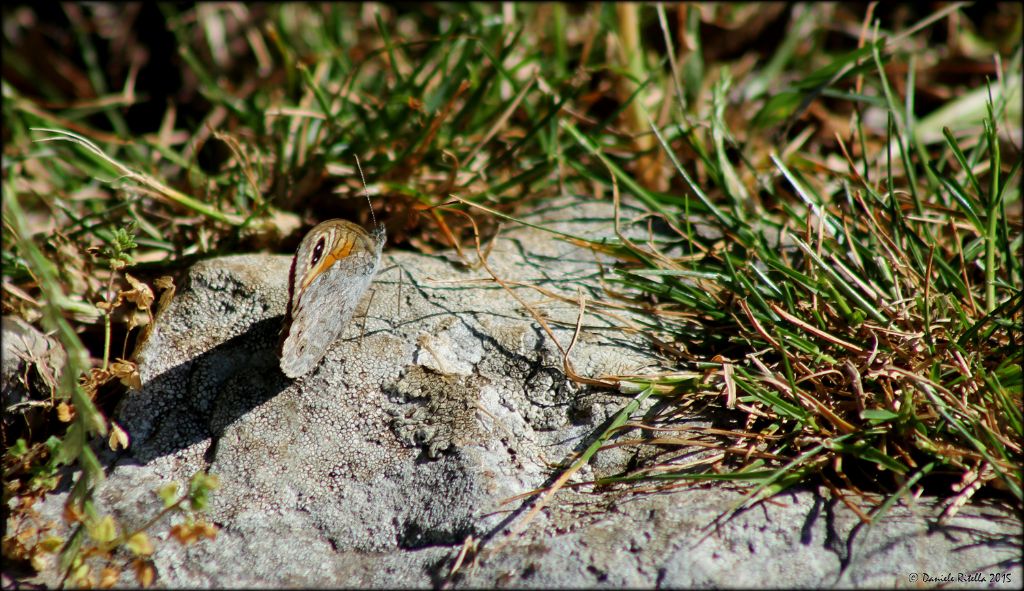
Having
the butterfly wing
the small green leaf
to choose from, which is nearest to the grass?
the small green leaf

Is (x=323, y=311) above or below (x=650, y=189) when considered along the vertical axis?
below

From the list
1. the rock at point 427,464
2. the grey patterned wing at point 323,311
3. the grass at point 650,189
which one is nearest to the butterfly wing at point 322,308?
the grey patterned wing at point 323,311

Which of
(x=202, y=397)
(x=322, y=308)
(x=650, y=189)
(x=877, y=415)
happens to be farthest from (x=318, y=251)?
(x=650, y=189)

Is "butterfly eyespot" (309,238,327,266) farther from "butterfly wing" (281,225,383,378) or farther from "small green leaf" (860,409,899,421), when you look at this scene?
"small green leaf" (860,409,899,421)

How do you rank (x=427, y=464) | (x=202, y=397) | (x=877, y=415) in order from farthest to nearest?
(x=202, y=397)
(x=427, y=464)
(x=877, y=415)

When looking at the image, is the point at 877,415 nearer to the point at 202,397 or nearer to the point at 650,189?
the point at 650,189

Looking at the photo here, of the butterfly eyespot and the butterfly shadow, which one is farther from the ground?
the butterfly eyespot
